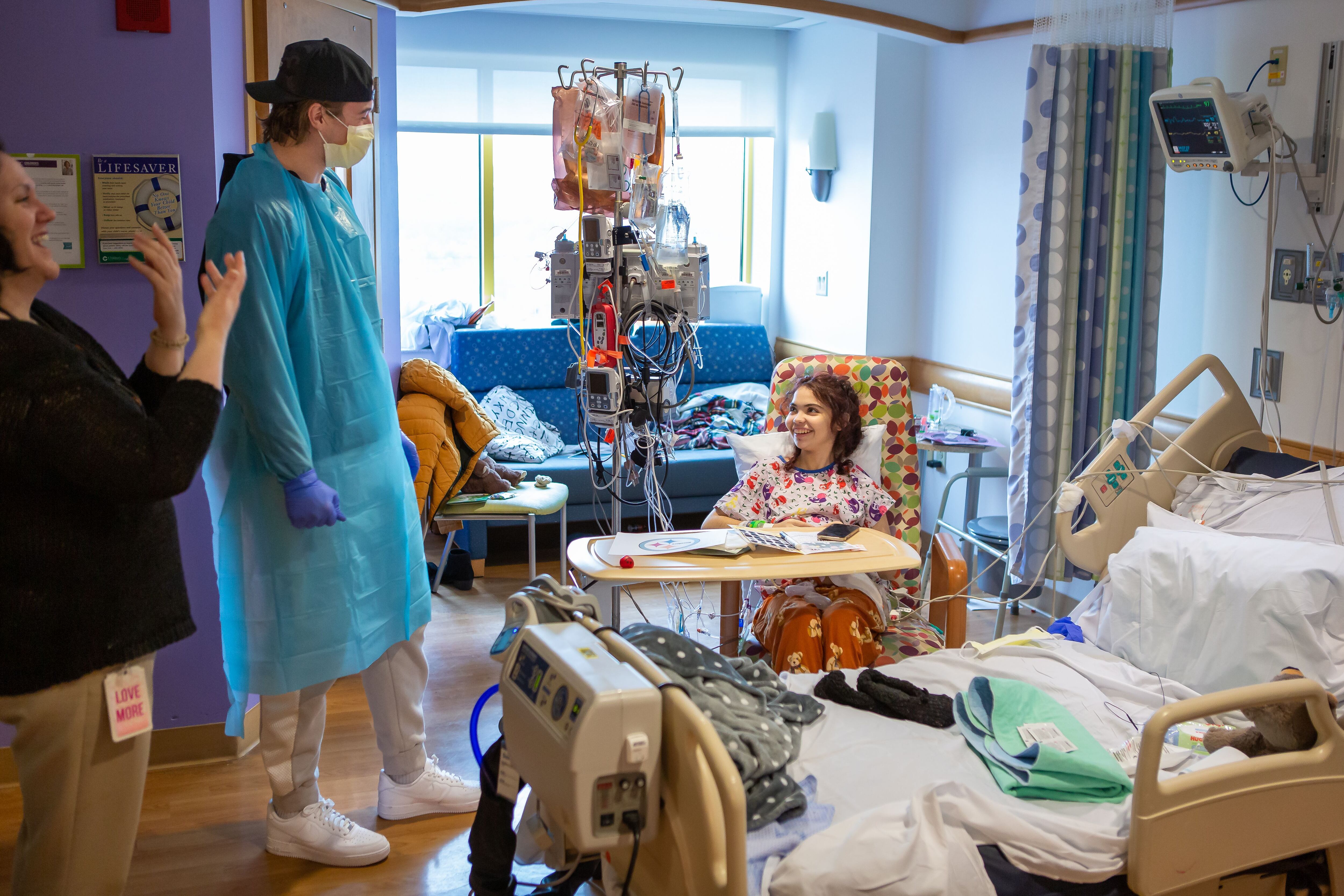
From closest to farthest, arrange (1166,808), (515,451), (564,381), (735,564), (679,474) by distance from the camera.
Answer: (1166,808), (735,564), (515,451), (679,474), (564,381)

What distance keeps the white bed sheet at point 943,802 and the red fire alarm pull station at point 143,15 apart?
2086 millimetres

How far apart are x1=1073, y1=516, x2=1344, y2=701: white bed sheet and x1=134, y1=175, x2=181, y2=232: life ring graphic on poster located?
7.93 ft

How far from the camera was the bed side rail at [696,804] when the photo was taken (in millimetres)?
1408

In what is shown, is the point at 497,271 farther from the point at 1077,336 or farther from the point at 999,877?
the point at 999,877

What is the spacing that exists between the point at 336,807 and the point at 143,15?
1.92 meters

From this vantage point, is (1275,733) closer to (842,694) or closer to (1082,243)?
(842,694)

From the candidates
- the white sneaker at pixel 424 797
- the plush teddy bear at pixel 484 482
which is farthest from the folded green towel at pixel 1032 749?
the plush teddy bear at pixel 484 482

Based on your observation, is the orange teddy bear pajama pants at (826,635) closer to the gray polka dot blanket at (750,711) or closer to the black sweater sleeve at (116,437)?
the gray polka dot blanket at (750,711)

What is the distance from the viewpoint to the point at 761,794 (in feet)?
5.87

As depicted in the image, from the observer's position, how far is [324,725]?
238 cm

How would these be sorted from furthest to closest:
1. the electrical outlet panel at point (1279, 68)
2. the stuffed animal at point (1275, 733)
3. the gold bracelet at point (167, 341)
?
1. the electrical outlet panel at point (1279, 68)
2. the stuffed animal at point (1275, 733)
3. the gold bracelet at point (167, 341)

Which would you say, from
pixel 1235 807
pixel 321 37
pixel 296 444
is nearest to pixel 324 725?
pixel 296 444

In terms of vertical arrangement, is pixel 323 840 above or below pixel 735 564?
below

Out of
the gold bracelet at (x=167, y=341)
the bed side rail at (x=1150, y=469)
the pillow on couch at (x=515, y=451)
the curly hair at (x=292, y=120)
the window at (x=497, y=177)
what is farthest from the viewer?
the window at (x=497, y=177)
